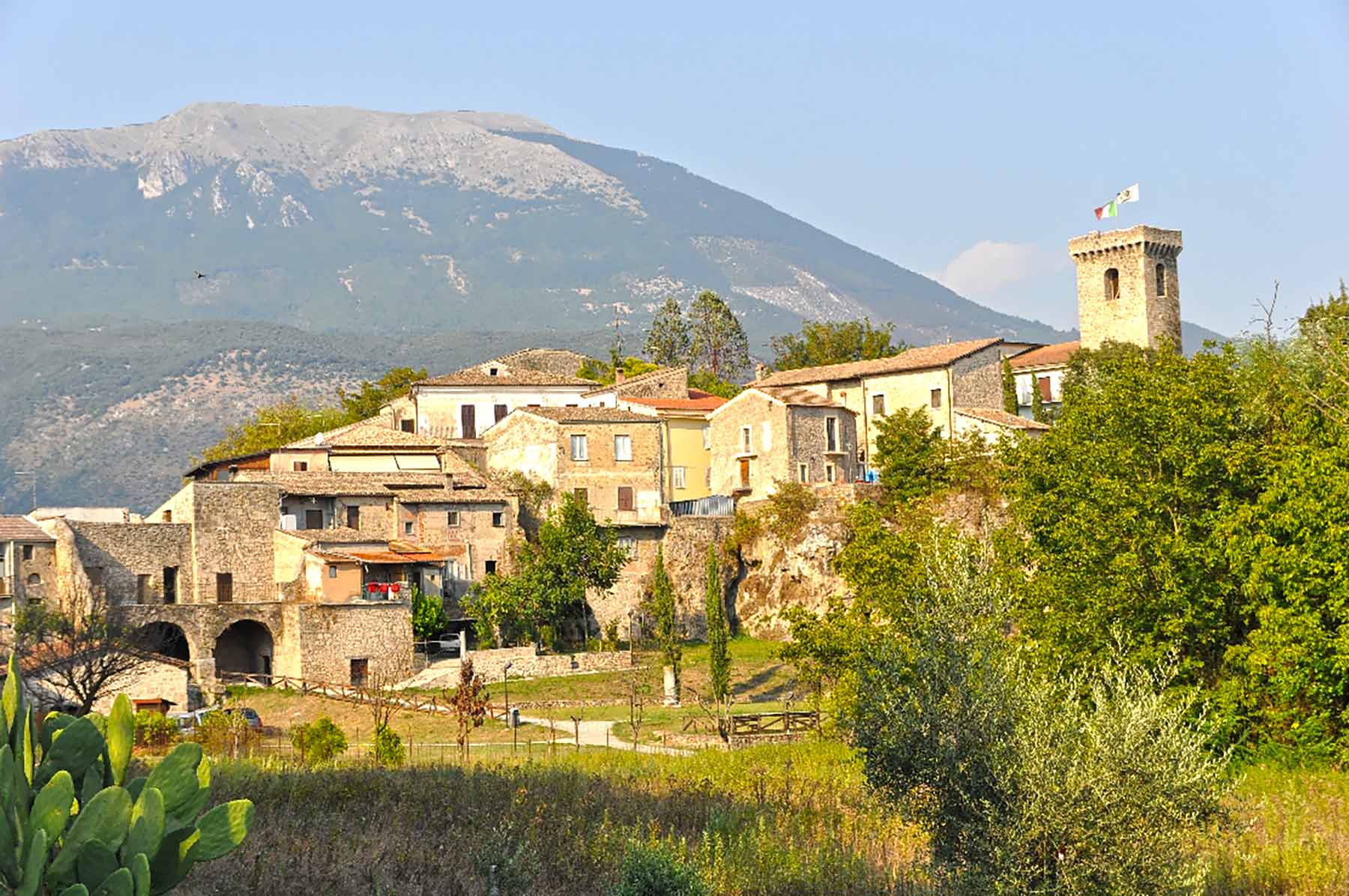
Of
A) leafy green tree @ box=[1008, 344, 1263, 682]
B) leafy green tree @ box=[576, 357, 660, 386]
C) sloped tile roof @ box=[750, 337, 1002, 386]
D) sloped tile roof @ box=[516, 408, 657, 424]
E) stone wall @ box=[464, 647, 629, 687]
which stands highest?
leafy green tree @ box=[576, 357, 660, 386]

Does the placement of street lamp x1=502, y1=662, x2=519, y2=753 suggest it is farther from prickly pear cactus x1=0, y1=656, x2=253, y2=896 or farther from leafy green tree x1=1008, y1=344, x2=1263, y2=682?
prickly pear cactus x1=0, y1=656, x2=253, y2=896

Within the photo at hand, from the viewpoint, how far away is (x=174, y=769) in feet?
46.9

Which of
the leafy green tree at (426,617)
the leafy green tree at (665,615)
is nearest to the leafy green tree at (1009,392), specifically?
the leafy green tree at (665,615)

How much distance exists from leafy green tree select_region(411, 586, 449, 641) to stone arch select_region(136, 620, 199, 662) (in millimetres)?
7810

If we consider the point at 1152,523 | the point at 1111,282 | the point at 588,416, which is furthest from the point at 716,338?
the point at 1152,523

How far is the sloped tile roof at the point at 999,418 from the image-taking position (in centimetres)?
6172

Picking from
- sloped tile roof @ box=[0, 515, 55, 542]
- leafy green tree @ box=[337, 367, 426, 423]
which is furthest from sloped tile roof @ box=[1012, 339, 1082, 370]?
sloped tile roof @ box=[0, 515, 55, 542]

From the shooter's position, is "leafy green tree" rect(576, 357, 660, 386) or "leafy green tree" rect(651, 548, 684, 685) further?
"leafy green tree" rect(576, 357, 660, 386)

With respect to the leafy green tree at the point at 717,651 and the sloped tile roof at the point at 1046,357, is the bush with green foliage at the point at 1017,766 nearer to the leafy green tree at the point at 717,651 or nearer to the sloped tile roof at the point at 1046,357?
the leafy green tree at the point at 717,651

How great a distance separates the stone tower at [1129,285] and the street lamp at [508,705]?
135 ft

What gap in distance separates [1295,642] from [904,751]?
17.4 m

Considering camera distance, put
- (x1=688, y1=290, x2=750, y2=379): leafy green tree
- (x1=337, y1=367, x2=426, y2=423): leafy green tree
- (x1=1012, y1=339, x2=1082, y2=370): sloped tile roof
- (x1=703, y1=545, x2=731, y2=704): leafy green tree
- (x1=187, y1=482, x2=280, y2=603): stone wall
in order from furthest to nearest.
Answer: (x1=688, y1=290, x2=750, y2=379): leafy green tree, (x1=337, y1=367, x2=426, y2=423): leafy green tree, (x1=1012, y1=339, x2=1082, y2=370): sloped tile roof, (x1=187, y1=482, x2=280, y2=603): stone wall, (x1=703, y1=545, x2=731, y2=704): leafy green tree

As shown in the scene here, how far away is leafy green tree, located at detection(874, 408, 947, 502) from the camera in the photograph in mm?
59062

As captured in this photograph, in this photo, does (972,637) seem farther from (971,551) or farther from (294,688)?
(294,688)
